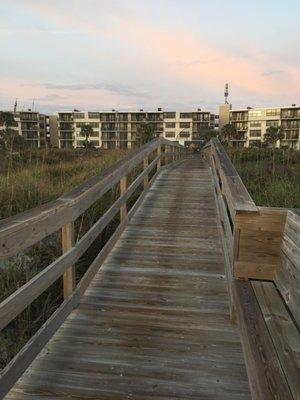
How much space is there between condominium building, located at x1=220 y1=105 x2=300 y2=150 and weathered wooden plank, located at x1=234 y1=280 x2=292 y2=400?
306ft

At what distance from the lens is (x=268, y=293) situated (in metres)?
2.95

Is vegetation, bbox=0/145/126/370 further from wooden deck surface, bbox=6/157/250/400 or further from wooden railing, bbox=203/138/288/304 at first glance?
wooden railing, bbox=203/138/288/304

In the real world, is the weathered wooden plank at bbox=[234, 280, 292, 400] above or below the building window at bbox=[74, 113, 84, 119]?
below

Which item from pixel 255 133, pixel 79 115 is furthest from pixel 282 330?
pixel 79 115

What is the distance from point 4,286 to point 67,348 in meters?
1.31

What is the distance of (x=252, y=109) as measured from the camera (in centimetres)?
10006

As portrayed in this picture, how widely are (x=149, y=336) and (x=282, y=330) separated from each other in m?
1.12

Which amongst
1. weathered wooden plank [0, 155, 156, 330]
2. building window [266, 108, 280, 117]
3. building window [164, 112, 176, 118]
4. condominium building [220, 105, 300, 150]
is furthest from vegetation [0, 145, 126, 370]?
building window [164, 112, 176, 118]

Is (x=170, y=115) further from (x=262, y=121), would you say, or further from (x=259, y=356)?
(x=259, y=356)

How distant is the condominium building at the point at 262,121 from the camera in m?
93.6

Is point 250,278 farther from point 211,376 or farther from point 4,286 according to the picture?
point 4,286

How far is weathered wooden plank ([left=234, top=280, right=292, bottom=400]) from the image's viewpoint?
6.39ft

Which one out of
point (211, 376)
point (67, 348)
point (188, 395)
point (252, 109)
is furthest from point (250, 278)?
point (252, 109)

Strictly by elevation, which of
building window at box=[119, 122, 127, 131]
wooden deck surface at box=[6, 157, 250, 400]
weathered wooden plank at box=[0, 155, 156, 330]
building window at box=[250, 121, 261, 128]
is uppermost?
building window at box=[250, 121, 261, 128]
